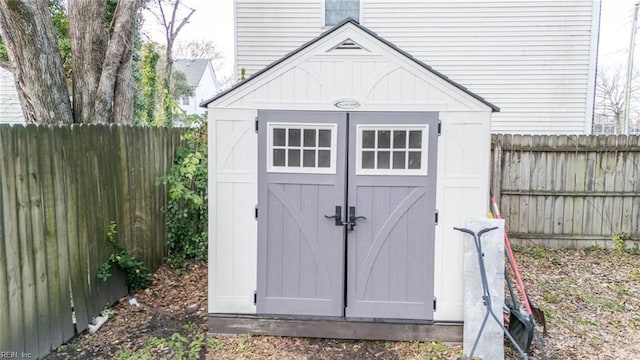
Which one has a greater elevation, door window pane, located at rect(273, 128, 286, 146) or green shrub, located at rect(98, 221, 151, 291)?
door window pane, located at rect(273, 128, 286, 146)

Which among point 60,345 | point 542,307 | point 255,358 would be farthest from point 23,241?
point 542,307

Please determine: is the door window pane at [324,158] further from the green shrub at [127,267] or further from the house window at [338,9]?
the house window at [338,9]

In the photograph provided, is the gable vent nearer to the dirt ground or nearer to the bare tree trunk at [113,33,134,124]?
the dirt ground

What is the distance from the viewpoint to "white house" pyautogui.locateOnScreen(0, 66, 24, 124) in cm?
1273

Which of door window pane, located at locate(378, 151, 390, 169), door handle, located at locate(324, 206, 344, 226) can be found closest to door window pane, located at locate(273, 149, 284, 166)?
door handle, located at locate(324, 206, 344, 226)

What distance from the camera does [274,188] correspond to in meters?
3.73

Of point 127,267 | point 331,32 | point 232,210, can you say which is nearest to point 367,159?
point 331,32

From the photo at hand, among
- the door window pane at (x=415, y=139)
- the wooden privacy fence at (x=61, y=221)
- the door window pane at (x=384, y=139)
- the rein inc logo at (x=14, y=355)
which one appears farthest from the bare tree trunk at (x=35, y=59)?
the door window pane at (x=415, y=139)

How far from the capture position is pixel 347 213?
371cm

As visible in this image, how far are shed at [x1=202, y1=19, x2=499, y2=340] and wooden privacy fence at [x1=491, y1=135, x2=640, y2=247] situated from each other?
310 cm

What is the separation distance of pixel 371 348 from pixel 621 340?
244 cm

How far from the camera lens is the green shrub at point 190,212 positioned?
5520 mm

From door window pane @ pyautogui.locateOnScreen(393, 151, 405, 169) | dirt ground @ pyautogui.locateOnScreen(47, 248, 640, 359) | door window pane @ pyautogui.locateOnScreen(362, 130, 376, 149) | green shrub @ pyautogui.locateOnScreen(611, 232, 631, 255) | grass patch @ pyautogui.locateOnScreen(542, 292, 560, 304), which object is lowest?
dirt ground @ pyautogui.locateOnScreen(47, 248, 640, 359)

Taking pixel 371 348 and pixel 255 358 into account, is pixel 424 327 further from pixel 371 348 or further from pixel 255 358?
pixel 255 358
